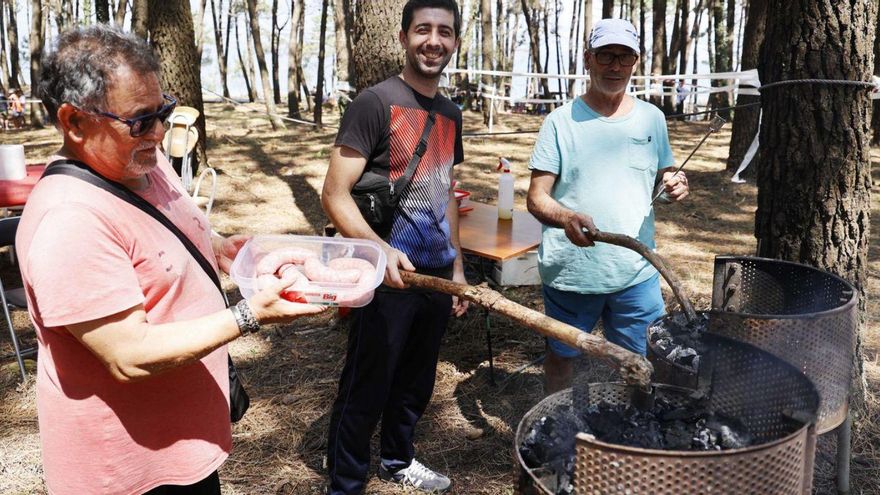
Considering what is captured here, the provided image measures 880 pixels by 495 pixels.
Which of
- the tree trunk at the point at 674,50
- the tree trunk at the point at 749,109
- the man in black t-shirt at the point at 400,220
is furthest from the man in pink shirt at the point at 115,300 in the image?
the tree trunk at the point at 674,50

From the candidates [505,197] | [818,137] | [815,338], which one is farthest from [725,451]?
[505,197]

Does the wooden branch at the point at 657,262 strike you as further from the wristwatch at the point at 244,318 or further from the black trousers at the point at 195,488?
the black trousers at the point at 195,488

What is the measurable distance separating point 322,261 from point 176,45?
7.10 m

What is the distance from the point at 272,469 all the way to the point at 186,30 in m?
6.51

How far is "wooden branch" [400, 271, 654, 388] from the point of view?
1724 millimetres

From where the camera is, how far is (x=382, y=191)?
265cm

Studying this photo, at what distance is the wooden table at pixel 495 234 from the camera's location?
3885 millimetres

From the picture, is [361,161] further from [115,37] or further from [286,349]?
[286,349]

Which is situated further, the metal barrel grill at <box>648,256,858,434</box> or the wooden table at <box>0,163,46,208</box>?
the wooden table at <box>0,163,46,208</box>

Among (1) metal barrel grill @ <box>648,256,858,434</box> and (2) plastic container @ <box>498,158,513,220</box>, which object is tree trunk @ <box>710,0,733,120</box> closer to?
(2) plastic container @ <box>498,158,513,220</box>

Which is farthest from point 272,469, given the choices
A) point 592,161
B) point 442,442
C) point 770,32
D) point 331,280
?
point 770,32

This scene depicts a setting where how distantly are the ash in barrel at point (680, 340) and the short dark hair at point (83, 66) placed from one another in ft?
6.08

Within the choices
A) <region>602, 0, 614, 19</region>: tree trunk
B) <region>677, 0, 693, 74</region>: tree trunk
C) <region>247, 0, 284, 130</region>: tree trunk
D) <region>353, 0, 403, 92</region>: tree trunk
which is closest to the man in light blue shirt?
<region>353, 0, 403, 92</region>: tree trunk

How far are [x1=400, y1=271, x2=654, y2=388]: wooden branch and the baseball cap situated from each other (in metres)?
1.27
